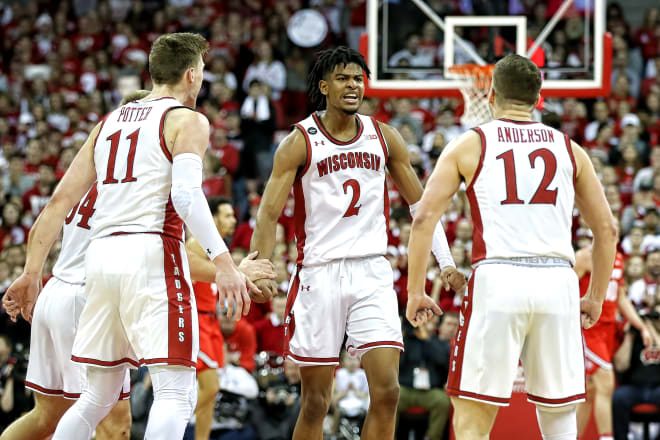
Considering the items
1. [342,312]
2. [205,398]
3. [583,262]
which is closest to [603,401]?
[583,262]

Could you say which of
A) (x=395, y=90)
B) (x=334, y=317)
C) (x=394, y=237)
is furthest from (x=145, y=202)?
(x=394, y=237)

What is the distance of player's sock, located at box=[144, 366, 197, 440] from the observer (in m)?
4.86

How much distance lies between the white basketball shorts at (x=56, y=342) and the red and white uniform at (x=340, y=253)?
1268mm

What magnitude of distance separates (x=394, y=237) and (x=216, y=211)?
4475 millimetres

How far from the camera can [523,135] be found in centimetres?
509

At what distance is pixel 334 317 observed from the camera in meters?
5.92

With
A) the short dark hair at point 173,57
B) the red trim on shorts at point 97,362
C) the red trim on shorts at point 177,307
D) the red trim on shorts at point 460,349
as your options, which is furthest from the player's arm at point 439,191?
the red trim on shorts at point 97,362

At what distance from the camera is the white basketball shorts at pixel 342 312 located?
5.83m

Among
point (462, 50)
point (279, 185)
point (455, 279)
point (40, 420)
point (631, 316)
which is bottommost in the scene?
point (631, 316)

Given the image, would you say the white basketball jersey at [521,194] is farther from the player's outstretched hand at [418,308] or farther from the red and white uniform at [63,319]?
the red and white uniform at [63,319]

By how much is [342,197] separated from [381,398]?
50.6 inches

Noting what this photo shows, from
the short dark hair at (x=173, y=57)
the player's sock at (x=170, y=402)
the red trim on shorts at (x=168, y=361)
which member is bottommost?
the player's sock at (x=170, y=402)

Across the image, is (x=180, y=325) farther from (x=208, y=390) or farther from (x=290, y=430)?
(x=290, y=430)

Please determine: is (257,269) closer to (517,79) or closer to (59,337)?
(59,337)
